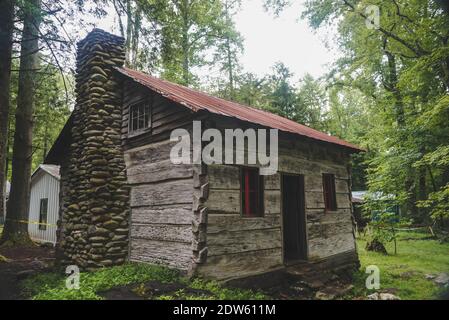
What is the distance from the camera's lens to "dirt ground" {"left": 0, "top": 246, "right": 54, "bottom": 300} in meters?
7.46

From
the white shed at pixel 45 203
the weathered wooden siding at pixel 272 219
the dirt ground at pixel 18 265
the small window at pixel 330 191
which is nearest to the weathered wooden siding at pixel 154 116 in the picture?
the weathered wooden siding at pixel 272 219

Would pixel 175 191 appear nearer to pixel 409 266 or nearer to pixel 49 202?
pixel 409 266

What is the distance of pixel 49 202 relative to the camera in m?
17.2

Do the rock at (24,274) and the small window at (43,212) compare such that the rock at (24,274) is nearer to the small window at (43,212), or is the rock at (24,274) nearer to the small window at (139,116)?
the small window at (139,116)

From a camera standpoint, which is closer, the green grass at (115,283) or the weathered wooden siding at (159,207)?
the green grass at (115,283)

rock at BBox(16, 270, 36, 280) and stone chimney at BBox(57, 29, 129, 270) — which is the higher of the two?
stone chimney at BBox(57, 29, 129, 270)

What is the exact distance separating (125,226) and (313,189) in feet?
18.5

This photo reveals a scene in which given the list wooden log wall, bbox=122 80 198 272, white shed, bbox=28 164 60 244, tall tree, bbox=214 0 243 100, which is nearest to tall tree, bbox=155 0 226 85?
tall tree, bbox=214 0 243 100

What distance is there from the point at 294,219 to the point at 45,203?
14169 millimetres

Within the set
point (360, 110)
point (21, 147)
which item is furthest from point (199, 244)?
point (360, 110)

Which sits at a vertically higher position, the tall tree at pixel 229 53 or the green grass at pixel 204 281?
the tall tree at pixel 229 53

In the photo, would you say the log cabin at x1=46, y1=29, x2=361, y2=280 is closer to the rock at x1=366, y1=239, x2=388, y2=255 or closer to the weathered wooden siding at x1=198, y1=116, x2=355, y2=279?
the weathered wooden siding at x1=198, y1=116, x2=355, y2=279

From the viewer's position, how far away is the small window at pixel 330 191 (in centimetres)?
1094

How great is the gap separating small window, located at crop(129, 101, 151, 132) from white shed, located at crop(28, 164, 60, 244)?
9.27 metres
